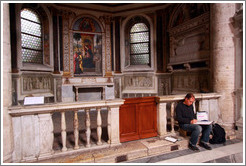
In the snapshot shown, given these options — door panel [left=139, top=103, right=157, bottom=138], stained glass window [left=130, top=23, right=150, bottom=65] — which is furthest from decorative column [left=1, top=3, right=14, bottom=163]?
stained glass window [left=130, top=23, right=150, bottom=65]

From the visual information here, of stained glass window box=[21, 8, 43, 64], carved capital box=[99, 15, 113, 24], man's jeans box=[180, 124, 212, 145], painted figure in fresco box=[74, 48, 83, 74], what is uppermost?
carved capital box=[99, 15, 113, 24]

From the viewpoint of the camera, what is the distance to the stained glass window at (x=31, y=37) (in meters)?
6.62

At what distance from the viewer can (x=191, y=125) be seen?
3236 millimetres

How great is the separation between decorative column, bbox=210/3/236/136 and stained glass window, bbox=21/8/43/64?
6.95 m

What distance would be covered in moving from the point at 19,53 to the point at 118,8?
17.6ft

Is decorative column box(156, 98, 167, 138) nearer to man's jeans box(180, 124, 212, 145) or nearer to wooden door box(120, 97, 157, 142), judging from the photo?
wooden door box(120, 97, 157, 142)

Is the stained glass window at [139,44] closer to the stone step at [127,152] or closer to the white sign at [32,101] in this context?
the stone step at [127,152]

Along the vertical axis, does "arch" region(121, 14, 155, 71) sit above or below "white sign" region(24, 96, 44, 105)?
above

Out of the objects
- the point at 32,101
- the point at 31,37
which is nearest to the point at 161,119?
the point at 32,101

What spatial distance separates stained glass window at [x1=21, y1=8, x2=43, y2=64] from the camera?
6.62 metres

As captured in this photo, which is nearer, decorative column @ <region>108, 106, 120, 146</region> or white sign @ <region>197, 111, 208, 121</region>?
decorative column @ <region>108, 106, 120, 146</region>

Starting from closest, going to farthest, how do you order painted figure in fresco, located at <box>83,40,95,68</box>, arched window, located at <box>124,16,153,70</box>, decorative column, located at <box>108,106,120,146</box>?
decorative column, located at <box>108,106,120,146</box>, painted figure in fresco, located at <box>83,40,95,68</box>, arched window, located at <box>124,16,153,70</box>

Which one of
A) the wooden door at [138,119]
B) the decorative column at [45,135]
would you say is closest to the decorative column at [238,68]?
the wooden door at [138,119]

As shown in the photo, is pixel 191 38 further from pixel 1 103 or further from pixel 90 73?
pixel 1 103
